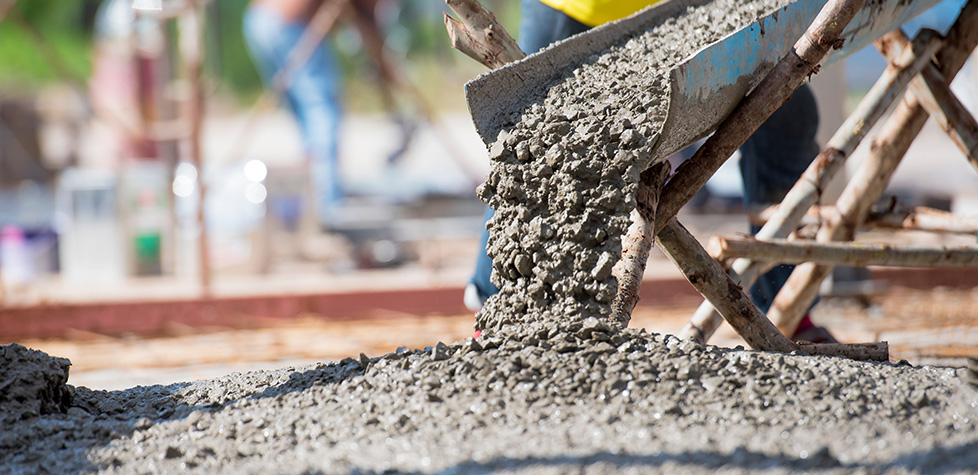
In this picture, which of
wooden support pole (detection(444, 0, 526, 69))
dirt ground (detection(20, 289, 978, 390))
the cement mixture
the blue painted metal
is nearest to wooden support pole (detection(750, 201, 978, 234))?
dirt ground (detection(20, 289, 978, 390))

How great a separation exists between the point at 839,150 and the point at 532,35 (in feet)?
2.71

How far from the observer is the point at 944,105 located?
2.39m

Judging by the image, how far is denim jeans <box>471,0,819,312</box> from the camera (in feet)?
7.85

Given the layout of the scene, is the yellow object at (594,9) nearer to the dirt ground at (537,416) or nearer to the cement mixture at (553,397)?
the cement mixture at (553,397)

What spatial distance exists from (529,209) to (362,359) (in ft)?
1.43

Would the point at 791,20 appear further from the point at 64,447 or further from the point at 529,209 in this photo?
the point at 64,447

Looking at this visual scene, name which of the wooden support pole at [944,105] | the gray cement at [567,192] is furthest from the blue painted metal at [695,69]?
the wooden support pole at [944,105]

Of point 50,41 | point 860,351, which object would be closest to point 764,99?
point 860,351

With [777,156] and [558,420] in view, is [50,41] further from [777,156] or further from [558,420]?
[558,420]

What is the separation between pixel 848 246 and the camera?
7.21ft

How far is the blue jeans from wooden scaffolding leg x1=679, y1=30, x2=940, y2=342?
397 cm

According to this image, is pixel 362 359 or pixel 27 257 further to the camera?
pixel 27 257

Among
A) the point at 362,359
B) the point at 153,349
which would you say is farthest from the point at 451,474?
the point at 153,349

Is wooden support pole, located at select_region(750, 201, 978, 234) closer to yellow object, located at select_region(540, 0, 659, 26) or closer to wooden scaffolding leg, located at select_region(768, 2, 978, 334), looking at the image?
wooden scaffolding leg, located at select_region(768, 2, 978, 334)
